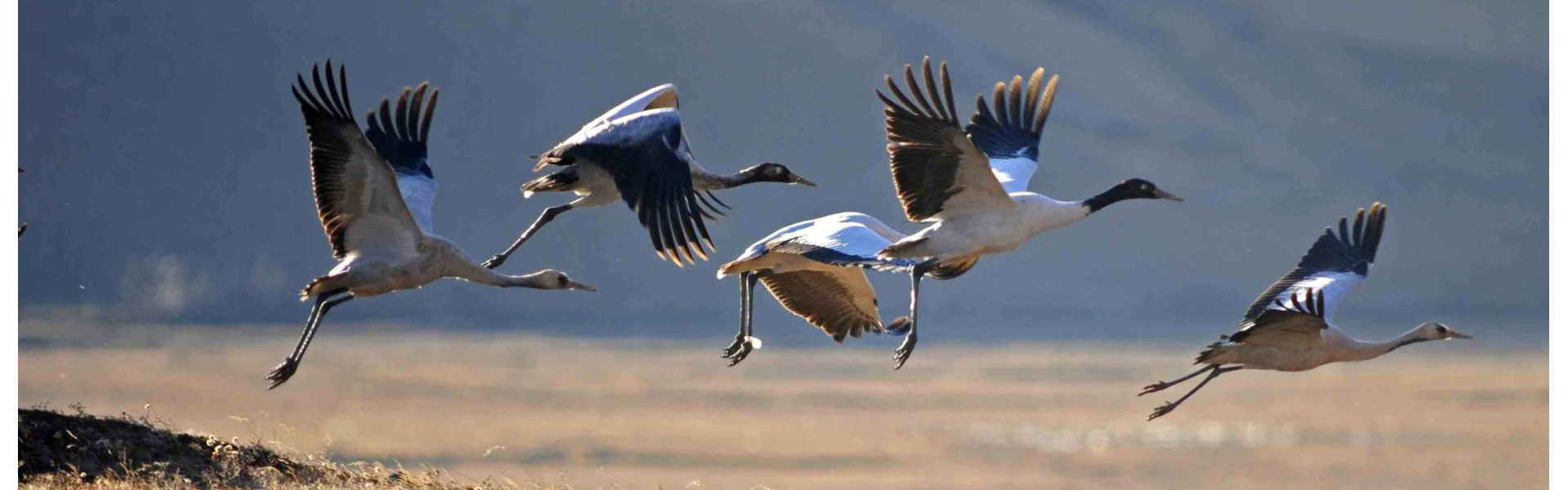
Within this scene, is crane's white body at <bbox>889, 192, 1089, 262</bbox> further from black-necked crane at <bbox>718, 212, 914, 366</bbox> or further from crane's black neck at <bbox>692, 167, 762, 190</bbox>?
crane's black neck at <bbox>692, 167, 762, 190</bbox>

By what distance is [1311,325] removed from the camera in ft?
32.5

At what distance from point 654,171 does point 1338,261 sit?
4343mm

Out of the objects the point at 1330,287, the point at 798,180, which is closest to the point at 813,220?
the point at 798,180

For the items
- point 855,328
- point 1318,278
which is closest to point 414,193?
point 855,328

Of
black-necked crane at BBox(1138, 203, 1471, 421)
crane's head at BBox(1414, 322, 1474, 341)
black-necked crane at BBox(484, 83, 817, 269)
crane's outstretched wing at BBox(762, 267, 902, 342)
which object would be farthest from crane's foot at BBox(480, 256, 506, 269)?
crane's head at BBox(1414, 322, 1474, 341)

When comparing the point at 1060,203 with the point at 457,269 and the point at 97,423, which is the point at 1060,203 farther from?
the point at 97,423

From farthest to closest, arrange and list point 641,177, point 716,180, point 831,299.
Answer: point 831,299 < point 716,180 < point 641,177

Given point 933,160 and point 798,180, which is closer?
point 933,160

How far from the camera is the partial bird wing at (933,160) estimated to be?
9.00 m

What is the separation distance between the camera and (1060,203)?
32.3 ft

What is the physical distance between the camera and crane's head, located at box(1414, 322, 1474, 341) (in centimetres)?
1087

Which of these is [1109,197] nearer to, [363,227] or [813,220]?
[813,220]

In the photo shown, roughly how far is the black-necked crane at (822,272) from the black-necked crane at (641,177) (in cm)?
44

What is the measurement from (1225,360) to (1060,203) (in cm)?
138
